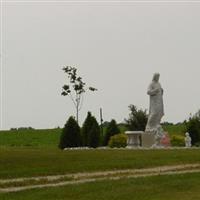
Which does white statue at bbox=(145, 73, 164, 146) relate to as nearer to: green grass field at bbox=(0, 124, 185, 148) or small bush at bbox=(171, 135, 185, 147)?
small bush at bbox=(171, 135, 185, 147)

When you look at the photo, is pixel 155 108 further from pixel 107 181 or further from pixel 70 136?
pixel 107 181

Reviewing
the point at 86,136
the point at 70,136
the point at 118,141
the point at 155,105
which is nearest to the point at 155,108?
the point at 155,105

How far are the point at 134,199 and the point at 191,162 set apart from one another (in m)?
11.0

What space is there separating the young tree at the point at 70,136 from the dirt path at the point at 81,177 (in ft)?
62.8

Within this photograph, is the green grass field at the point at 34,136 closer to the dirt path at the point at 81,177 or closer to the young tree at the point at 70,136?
the young tree at the point at 70,136

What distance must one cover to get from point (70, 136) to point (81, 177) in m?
22.7

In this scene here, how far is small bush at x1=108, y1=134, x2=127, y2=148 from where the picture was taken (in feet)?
139

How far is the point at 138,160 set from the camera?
24.9 metres

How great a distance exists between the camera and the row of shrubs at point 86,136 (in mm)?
41750

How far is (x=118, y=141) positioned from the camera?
42812 mm

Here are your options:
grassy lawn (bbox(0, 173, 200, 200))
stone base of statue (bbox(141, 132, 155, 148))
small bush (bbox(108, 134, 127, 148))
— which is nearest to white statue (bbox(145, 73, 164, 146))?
stone base of statue (bbox(141, 132, 155, 148))

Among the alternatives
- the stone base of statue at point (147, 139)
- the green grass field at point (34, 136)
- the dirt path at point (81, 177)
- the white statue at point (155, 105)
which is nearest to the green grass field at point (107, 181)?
the dirt path at point (81, 177)

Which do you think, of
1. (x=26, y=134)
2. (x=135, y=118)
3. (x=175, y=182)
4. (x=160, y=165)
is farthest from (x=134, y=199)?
→ (x=26, y=134)

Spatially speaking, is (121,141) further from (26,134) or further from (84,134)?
(26,134)
